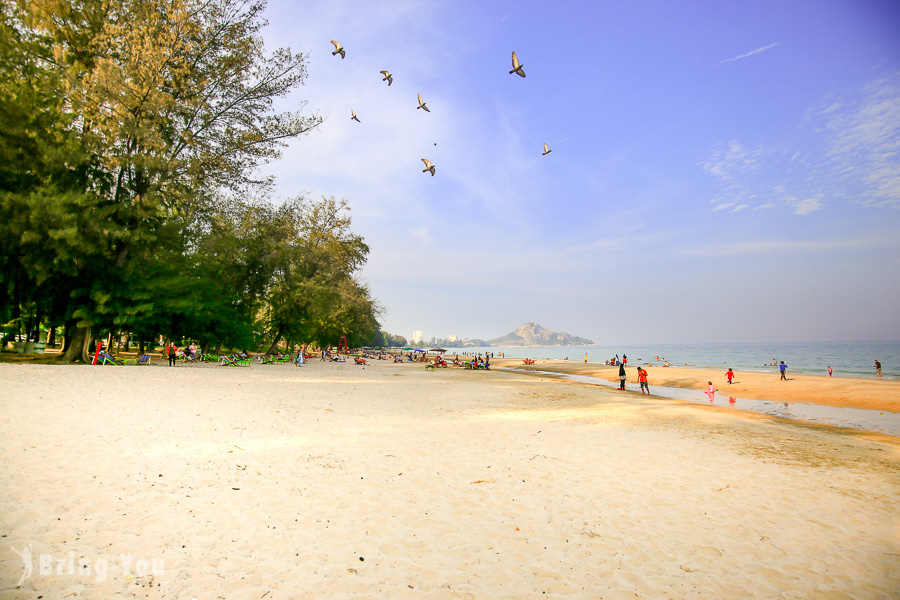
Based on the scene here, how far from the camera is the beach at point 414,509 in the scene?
4.18 m

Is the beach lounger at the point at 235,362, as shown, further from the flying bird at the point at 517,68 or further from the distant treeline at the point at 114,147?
the flying bird at the point at 517,68

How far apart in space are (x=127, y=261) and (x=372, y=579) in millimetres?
26097

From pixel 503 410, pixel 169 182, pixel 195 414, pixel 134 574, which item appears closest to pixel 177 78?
pixel 169 182

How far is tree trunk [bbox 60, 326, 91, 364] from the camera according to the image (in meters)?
22.4

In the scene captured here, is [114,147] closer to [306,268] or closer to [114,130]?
[114,130]

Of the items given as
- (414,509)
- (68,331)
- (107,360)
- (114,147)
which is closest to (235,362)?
(107,360)

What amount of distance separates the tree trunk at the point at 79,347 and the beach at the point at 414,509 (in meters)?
13.1

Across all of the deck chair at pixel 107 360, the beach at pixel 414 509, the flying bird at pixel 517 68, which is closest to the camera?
the beach at pixel 414 509

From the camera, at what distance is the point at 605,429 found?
1246 cm

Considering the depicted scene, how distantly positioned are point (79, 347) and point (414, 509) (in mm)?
26259

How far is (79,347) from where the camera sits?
74.6 feet

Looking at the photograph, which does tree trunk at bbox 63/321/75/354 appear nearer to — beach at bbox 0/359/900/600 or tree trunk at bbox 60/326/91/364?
tree trunk at bbox 60/326/91/364

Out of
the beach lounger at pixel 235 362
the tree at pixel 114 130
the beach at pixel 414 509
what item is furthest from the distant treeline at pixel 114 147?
the beach at pixel 414 509

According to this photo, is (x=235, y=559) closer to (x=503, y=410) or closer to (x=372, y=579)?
(x=372, y=579)
